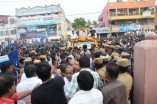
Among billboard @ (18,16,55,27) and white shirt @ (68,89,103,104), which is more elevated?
billboard @ (18,16,55,27)

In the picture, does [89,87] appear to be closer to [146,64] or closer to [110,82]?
[110,82]

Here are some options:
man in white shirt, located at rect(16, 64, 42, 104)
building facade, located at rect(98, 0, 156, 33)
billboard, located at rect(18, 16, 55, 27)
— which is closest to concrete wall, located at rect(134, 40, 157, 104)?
man in white shirt, located at rect(16, 64, 42, 104)

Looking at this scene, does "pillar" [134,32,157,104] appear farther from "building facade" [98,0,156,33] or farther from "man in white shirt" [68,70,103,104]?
"building facade" [98,0,156,33]

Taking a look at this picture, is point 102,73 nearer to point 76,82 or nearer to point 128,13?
point 76,82

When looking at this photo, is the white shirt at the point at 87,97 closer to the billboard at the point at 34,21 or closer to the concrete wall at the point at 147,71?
the concrete wall at the point at 147,71

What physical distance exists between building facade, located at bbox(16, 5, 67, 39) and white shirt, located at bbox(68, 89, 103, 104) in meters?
51.3

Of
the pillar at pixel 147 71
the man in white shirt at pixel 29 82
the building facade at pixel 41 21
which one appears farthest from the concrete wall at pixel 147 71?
the building facade at pixel 41 21

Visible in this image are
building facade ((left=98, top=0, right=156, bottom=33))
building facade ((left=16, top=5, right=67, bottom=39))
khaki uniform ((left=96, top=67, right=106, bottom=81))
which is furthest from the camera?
building facade ((left=16, top=5, right=67, bottom=39))

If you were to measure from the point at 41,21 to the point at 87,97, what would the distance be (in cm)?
5367

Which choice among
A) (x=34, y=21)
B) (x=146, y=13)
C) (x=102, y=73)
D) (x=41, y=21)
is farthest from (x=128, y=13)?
(x=102, y=73)

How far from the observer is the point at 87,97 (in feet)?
10.2

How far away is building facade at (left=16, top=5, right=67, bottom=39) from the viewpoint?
5489 cm

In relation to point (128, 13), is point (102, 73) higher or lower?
lower

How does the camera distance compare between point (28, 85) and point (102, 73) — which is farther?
point (102, 73)
